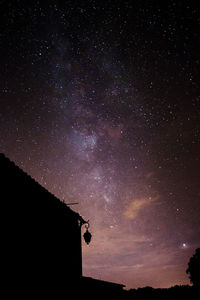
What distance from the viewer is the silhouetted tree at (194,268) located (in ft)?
118

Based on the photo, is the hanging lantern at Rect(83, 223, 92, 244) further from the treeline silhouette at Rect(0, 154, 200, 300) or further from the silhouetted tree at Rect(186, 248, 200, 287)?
the silhouetted tree at Rect(186, 248, 200, 287)

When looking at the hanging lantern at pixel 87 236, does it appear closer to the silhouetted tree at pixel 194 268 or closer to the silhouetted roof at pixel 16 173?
the silhouetted roof at pixel 16 173

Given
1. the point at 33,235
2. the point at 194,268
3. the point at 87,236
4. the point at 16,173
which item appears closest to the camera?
the point at 16,173

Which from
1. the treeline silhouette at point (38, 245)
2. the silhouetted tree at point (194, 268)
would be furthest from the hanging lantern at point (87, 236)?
the silhouetted tree at point (194, 268)

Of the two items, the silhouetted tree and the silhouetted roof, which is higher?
the silhouetted roof

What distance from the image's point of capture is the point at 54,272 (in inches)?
354

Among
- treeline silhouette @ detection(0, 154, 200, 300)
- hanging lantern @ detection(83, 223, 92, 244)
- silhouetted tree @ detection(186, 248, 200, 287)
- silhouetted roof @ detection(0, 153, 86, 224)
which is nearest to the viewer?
treeline silhouette @ detection(0, 154, 200, 300)

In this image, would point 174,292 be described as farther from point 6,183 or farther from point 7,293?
point 6,183

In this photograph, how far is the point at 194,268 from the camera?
3659 cm

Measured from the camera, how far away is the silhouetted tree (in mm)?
36094

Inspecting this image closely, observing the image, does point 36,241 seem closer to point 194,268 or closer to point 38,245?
point 38,245

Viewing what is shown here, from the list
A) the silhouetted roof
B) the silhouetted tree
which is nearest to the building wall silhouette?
the silhouetted roof

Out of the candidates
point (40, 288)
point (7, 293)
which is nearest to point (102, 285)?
point (40, 288)

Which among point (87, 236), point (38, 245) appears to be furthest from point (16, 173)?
point (87, 236)
